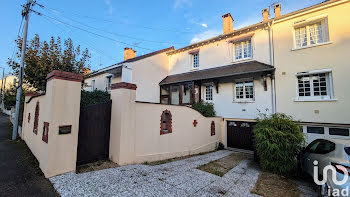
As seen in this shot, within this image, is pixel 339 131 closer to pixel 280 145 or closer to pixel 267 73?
pixel 267 73

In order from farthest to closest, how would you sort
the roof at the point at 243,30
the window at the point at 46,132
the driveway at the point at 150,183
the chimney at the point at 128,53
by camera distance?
the chimney at the point at 128,53 → the roof at the point at 243,30 → the window at the point at 46,132 → the driveway at the point at 150,183

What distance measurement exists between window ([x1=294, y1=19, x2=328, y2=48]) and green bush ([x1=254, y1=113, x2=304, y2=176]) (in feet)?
19.5

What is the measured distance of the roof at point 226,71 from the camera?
981 cm

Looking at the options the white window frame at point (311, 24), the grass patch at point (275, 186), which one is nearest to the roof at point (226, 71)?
the white window frame at point (311, 24)

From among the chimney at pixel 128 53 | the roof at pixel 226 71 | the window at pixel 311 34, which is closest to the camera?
the window at pixel 311 34

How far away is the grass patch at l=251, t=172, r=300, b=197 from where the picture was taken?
419 cm

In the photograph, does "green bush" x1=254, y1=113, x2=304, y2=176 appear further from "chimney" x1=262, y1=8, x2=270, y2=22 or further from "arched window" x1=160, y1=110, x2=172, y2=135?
"chimney" x1=262, y1=8, x2=270, y2=22

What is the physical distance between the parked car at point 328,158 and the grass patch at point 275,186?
0.69m

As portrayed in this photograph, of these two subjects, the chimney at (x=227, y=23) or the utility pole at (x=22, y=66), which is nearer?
the utility pole at (x=22, y=66)

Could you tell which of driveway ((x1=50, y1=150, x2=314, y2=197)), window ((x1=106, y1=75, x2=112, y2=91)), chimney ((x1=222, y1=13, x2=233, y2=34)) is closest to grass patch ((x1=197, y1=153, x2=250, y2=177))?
driveway ((x1=50, y1=150, x2=314, y2=197))

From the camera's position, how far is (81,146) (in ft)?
16.6

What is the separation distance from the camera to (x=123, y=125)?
5.37 m

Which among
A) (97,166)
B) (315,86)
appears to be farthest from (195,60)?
(97,166)

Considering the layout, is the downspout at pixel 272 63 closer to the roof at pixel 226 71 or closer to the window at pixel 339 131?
the roof at pixel 226 71
